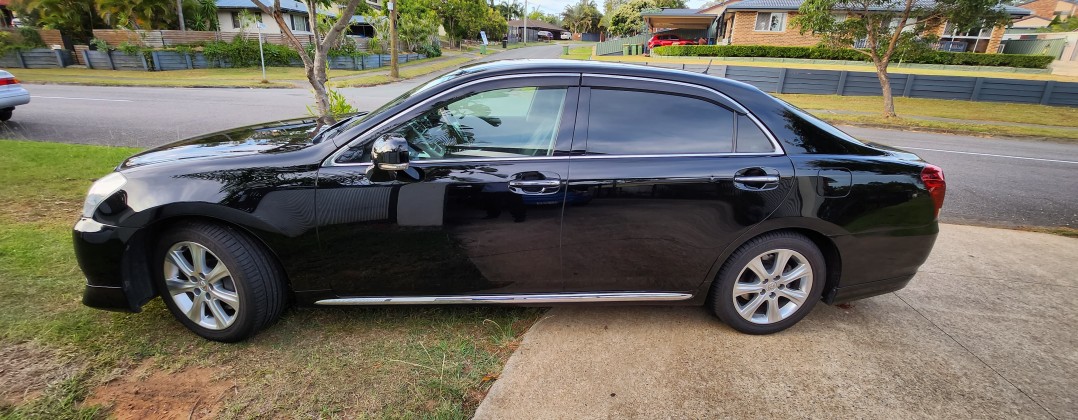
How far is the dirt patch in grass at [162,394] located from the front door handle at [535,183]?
1677 mm

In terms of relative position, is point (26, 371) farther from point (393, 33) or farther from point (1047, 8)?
point (1047, 8)

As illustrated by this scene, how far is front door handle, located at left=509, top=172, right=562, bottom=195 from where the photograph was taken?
2.74 m

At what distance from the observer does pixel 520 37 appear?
291 ft

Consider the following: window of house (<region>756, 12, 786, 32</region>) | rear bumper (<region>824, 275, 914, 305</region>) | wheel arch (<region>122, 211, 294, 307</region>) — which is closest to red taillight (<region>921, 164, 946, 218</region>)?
rear bumper (<region>824, 275, 914, 305</region>)

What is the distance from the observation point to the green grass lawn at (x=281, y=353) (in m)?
2.44

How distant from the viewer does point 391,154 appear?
8.32ft

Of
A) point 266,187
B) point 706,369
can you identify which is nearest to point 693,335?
point 706,369

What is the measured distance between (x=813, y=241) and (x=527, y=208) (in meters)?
1.69

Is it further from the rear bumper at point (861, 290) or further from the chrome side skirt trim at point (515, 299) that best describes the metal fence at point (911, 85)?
the chrome side skirt trim at point (515, 299)

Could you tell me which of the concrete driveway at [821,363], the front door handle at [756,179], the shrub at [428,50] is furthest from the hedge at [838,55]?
the front door handle at [756,179]

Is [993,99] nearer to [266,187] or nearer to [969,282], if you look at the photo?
[969,282]

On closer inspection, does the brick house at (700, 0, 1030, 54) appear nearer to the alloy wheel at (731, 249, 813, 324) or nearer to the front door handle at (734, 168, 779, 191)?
the alloy wheel at (731, 249, 813, 324)

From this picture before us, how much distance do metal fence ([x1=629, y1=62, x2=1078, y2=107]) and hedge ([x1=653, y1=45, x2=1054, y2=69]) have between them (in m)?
3.58

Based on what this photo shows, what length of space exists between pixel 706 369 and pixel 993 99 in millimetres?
22857
